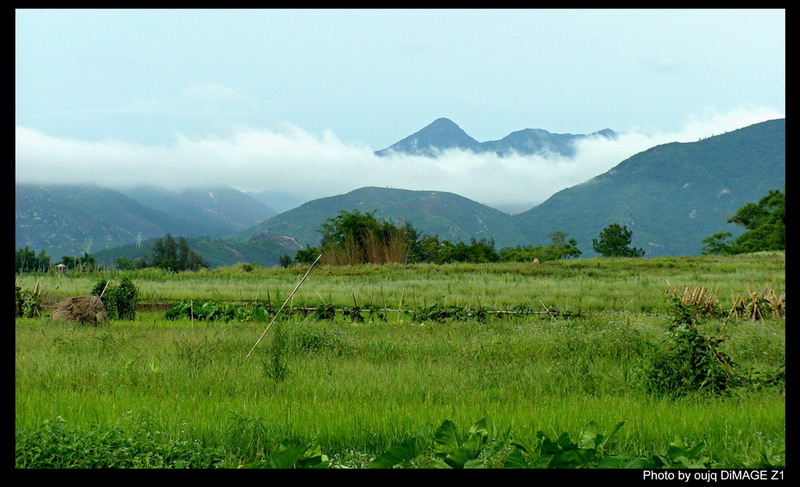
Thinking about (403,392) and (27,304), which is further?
(27,304)

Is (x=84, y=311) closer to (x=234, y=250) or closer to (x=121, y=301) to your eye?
(x=121, y=301)

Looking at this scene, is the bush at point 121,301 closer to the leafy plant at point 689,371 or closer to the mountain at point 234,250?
the leafy plant at point 689,371

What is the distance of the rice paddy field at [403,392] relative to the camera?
210 inches

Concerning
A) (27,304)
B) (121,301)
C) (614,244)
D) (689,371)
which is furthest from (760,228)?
(689,371)

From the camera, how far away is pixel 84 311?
15.9 m

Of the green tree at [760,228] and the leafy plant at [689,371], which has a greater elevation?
the green tree at [760,228]

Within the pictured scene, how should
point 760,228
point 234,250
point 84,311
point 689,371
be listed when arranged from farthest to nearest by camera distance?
point 234,250 < point 760,228 < point 84,311 < point 689,371

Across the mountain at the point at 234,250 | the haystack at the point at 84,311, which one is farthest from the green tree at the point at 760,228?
the mountain at the point at 234,250

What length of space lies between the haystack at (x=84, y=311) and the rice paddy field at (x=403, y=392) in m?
0.57

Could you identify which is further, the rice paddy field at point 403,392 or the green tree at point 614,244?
the green tree at point 614,244

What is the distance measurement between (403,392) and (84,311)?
10.6 meters

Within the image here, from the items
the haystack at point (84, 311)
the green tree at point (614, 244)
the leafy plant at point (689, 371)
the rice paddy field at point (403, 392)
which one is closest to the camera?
the rice paddy field at point (403, 392)
